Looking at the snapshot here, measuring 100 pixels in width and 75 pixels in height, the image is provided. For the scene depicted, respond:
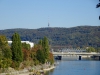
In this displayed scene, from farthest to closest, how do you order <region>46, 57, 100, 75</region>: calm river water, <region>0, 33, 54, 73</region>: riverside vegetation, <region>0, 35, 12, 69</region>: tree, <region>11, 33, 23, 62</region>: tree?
1. <region>46, 57, 100, 75</region>: calm river water
2. <region>11, 33, 23, 62</region>: tree
3. <region>0, 33, 54, 73</region>: riverside vegetation
4. <region>0, 35, 12, 69</region>: tree

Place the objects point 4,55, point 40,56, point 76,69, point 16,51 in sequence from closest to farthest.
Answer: point 4,55 < point 16,51 < point 40,56 < point 76,69

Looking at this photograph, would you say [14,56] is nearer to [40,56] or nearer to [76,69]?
[40,56]

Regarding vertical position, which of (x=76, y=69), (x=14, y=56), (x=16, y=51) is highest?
(x=16, y=51)

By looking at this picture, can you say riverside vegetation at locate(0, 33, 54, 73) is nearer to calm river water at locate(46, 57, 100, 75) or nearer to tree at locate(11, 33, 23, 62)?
tree at locate(11, 33, 23, 62)

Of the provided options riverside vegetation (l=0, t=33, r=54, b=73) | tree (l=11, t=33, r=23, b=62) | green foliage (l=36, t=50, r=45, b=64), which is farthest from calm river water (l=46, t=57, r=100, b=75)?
tree (l=11, t=33, r=23, b=62)

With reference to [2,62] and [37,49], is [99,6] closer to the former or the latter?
[2,62]

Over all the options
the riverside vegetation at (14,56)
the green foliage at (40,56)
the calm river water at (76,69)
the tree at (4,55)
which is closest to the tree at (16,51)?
the riverside vegetation at (14,56)

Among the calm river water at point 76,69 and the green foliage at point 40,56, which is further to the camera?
the green foliage at point 40,56

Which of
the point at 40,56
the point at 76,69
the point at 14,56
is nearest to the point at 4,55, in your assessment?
the point at 14,56

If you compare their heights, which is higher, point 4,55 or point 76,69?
point 4,55

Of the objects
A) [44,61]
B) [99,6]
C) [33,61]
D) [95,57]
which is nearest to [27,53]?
[33,61]

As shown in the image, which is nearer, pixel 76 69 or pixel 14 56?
pixel 14 56

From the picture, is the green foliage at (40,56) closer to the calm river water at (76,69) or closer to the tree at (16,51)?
the calm river water at (76,69)

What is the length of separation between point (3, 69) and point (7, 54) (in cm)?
520
